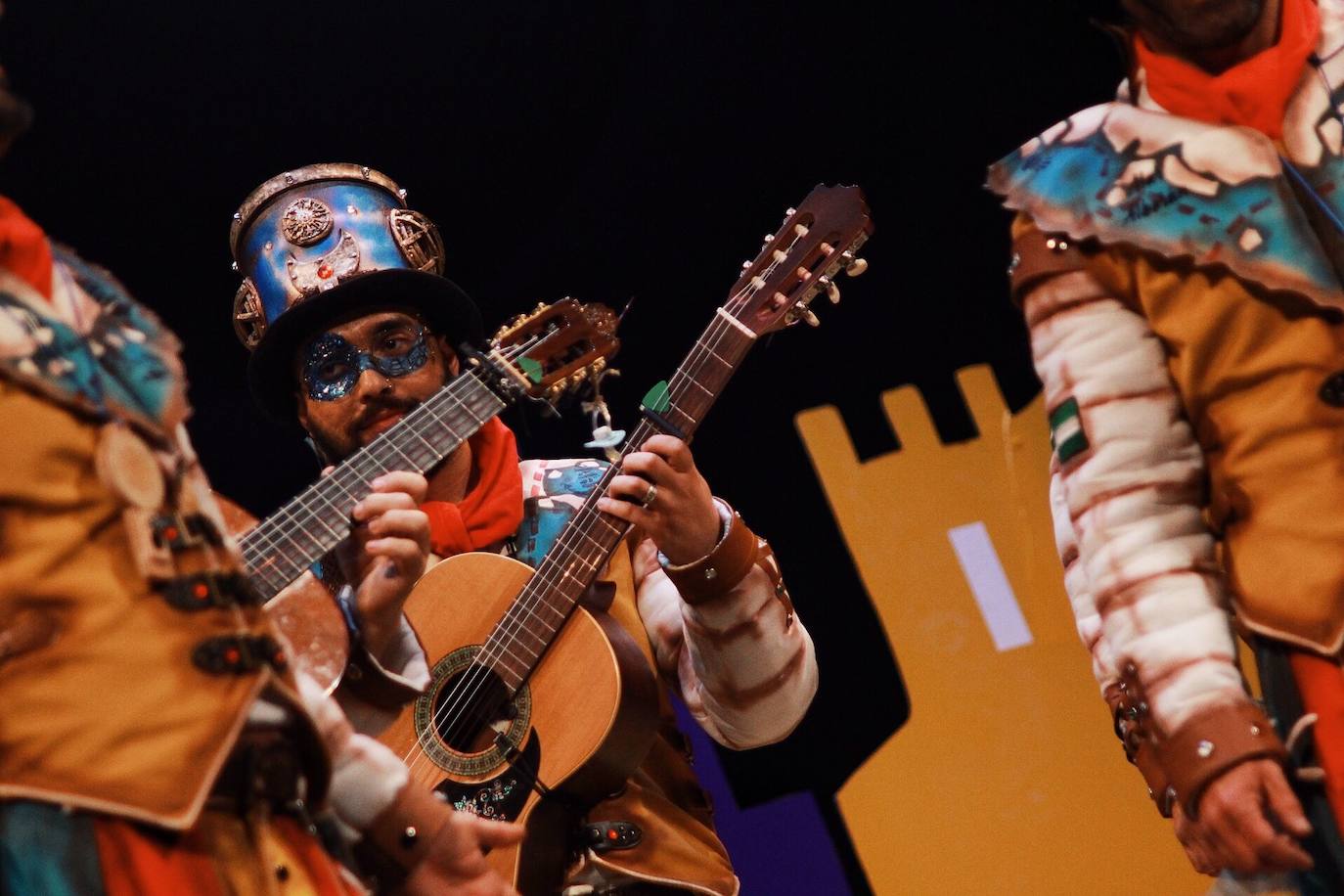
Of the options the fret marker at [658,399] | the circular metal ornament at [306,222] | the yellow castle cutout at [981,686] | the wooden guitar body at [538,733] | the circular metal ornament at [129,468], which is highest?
the circular metal ornament at [129,468]

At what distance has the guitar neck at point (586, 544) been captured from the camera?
2.61 m

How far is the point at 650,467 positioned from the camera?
2551 millimetres

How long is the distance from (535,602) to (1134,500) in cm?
116

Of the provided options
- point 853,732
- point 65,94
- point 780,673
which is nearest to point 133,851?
point 780,673

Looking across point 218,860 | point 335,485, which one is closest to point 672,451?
point 335,485

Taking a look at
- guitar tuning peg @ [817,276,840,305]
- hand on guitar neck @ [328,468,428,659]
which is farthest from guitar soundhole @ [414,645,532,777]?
guitar tuning peg @ [817,276,840,305]

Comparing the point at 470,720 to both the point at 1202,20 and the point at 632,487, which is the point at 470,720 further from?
the point at 1202,20

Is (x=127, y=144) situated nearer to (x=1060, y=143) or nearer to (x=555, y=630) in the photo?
(x=555, y=630)

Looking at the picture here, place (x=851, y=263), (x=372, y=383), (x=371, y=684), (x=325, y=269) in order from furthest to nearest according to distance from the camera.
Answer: (x=325, y=269) → (x=372, y=383) → (x=851, y=263) → (x=371, y=684)

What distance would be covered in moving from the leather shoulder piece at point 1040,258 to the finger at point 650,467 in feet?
2.50

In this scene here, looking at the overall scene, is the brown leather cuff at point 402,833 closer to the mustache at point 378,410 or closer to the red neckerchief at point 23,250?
the red neckerchief at point 23,250

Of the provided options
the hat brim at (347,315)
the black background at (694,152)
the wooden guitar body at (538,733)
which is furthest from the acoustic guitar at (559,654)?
the black background at (694,152)

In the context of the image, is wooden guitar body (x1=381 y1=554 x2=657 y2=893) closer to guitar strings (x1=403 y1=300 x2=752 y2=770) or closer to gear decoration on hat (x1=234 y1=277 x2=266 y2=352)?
guitar strings (x1=403 y1=300 x2=752 y2=770)

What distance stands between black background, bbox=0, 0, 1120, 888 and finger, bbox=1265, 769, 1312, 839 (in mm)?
1999
